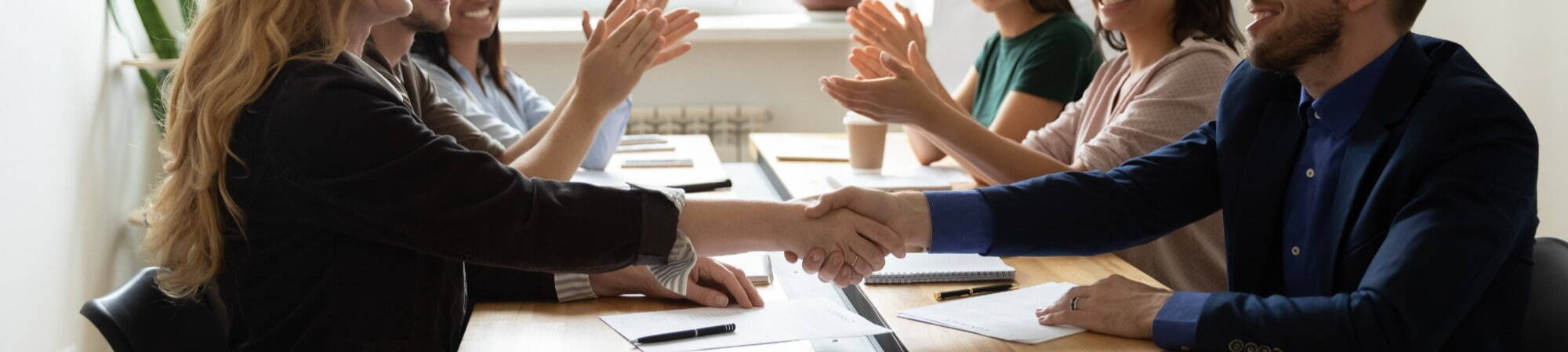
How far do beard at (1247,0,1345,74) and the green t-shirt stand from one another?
52.6 inches

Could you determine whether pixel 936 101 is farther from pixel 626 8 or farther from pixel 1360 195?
pixel 1360 195

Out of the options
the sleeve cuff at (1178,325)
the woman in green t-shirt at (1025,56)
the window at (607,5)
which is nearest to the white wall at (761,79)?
the window at (607,5)

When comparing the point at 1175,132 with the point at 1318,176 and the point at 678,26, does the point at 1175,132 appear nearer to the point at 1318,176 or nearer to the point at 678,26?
the point at 1318,176

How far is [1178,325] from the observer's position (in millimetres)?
1307

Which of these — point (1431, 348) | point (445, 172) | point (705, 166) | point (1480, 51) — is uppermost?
point (445, 172)

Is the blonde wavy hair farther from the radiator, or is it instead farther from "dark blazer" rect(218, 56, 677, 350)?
the radiator

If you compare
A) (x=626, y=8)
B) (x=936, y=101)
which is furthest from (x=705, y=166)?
(x=936, y=101)

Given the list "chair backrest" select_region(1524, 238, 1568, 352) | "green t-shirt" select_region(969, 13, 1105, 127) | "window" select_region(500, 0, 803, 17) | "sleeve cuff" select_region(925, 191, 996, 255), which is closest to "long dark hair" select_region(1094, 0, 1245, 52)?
"green t-shirt" select_region(969, 13, 1105, 127)

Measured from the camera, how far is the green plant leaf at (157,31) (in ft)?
10.7

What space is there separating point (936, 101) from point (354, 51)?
37.2 inches

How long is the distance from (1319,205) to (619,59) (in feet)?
3.51

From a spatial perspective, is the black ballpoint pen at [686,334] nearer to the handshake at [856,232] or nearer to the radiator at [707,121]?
the handshake at [856,232]

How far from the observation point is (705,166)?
2.82 metres

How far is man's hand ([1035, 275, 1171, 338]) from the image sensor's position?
52.8 inches
